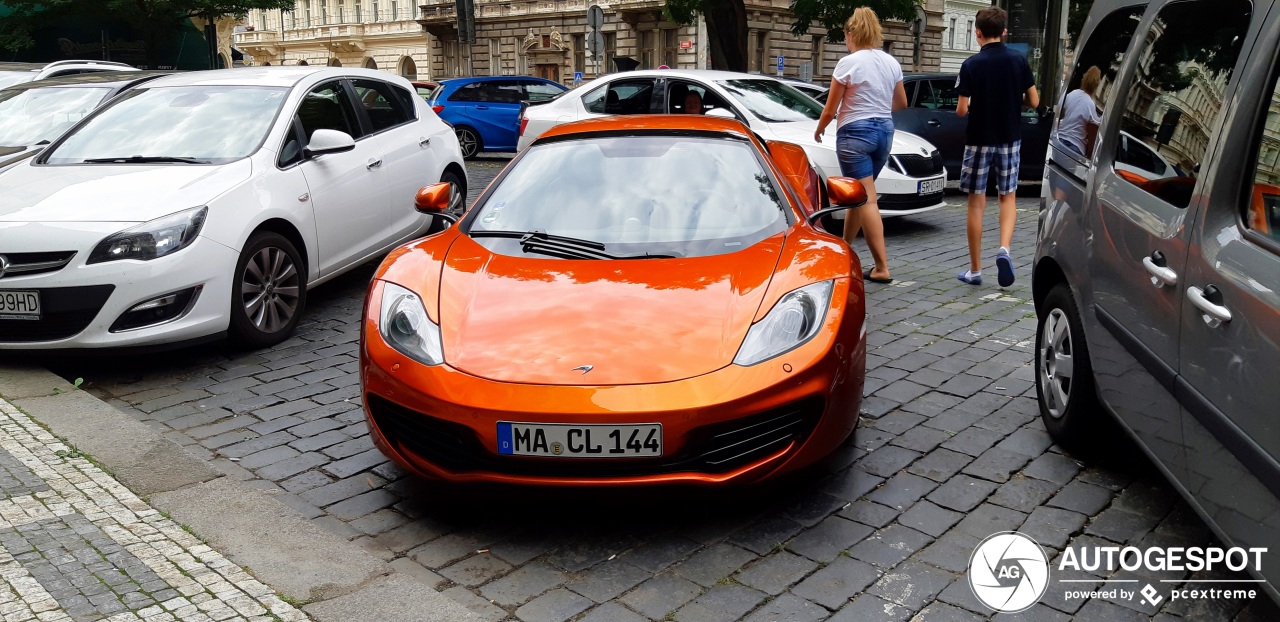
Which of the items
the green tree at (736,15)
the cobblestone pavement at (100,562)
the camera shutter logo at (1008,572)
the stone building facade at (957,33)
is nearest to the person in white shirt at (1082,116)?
the camera shutter logo at (1008,572)

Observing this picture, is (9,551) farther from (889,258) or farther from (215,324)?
(889,258)

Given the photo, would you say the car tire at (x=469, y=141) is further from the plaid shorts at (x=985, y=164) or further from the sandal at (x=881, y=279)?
the plaid shorts at (x=985, y=164)

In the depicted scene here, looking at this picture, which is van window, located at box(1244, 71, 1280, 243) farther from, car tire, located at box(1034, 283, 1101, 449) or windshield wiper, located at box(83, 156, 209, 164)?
windshield wiper, located at box(83, 156, 209, 164)

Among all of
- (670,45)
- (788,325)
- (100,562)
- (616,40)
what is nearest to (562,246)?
(788,325)

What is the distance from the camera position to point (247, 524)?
364 cm

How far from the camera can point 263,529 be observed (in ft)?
11.8

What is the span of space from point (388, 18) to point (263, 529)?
6508 cm

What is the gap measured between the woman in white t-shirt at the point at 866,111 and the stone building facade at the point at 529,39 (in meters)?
25.2

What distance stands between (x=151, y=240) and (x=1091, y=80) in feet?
14.6

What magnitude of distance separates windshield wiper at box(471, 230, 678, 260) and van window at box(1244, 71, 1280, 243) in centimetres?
207

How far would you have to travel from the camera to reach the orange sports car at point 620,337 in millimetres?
3352

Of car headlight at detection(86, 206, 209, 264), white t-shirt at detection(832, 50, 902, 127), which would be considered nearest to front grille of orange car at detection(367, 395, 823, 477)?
car headlight at detection(86, 206, 209, 264)

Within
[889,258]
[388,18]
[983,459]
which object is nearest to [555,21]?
[388,18]

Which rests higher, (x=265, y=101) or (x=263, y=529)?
(x=265, y=101)
